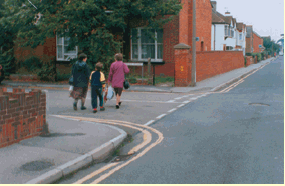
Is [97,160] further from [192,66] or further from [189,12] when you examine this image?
[189,12]

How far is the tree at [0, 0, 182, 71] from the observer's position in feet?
59.1

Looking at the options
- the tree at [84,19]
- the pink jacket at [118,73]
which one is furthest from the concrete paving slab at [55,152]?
the tree at [84,19]

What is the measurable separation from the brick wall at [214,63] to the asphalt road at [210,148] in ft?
34.7

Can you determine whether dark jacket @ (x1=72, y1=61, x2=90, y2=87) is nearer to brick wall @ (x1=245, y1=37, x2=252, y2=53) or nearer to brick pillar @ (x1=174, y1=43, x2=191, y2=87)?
brick pillar @ (x1=174, y1=43, x2=191, y2=87)

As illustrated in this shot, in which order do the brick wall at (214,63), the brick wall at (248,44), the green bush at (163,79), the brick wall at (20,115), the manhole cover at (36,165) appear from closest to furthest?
1. the manhole cover at (36,165)
2. the brick wall at (20,115)
3. the green bush at (163,79)
4. the brick wall at (214,63)
5. the brick wall at (248,44)

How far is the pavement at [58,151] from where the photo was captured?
486 cm

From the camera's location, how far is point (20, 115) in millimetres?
6586

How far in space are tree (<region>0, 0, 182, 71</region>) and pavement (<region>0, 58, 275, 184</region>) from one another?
1041 centimetres

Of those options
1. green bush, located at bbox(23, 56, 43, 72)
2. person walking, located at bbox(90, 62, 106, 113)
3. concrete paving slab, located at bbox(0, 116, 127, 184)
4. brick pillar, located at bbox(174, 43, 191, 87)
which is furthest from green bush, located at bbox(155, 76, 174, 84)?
concrete paving slab, located at bbox(0, 116, 127, 184)

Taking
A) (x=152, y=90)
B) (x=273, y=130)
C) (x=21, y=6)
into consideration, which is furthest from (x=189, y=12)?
(x=273, y=130)

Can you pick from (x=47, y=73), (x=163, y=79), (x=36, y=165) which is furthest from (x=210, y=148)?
(x=47, y=73)

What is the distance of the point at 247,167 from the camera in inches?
209

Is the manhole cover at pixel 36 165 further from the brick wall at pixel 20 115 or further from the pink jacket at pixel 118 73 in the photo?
the pink jacket at pixel 118 73

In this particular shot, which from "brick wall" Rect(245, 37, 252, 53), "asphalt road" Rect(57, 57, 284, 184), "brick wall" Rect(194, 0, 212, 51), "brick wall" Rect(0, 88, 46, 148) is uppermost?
"brick wall" Rect(245, 37, 252, 53)
